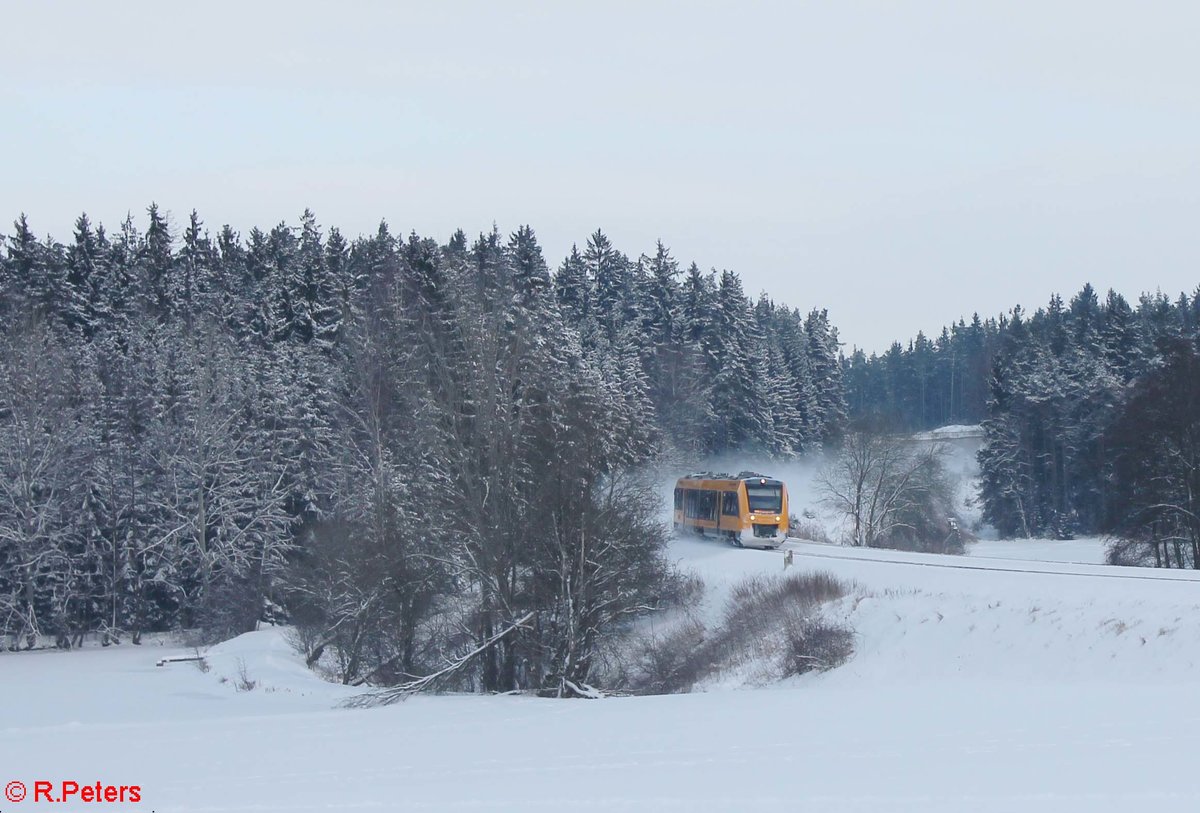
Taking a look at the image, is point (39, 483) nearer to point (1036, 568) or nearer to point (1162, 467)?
point (1036, 568)

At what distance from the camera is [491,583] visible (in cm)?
3164

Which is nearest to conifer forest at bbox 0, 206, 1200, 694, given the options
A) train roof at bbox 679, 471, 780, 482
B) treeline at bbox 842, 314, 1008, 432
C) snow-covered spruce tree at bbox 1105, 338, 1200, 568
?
snow-covered spruce tree at bbox 1105, 338, 1200, 568

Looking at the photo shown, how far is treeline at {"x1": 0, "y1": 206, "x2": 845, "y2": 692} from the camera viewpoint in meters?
31.7

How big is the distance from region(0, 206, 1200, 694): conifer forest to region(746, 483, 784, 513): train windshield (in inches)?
238

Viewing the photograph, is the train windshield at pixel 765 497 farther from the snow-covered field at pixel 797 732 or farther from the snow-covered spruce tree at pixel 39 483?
the snow-covered spruce tree at pixel 39 483

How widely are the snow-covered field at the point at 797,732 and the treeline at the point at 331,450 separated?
17.0 feet

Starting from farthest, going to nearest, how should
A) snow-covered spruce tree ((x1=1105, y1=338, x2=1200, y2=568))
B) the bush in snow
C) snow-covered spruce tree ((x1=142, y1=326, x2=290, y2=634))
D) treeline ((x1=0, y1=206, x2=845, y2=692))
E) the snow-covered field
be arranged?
snow-covered spruce tree ((x1=142, y1=326, x2=290, y2=634)) < snow-covered spruce tree ((x1=1105, y1=338, x2=1200, y2=568)) < treeline ((x1=0, y1=206, x2=845, y2=692)) < the bush in snow < the snow-covered field

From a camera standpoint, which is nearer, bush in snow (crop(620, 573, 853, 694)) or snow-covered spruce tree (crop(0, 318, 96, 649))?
bush in snow (crop(620, 573, 853, 694))

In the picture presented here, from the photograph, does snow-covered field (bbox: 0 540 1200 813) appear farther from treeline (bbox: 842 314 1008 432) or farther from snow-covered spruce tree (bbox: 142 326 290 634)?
treeline (bbox: 842 314 1008 432)

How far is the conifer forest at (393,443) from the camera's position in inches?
1270

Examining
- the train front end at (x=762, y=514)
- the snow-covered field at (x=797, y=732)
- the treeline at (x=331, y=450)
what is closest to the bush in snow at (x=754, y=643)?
the snow-covered field at (x=797, y=732)

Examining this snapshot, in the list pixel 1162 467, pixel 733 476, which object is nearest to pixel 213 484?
pixel 733 476

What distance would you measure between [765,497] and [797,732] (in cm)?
2844

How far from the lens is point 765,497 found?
44.6 m
